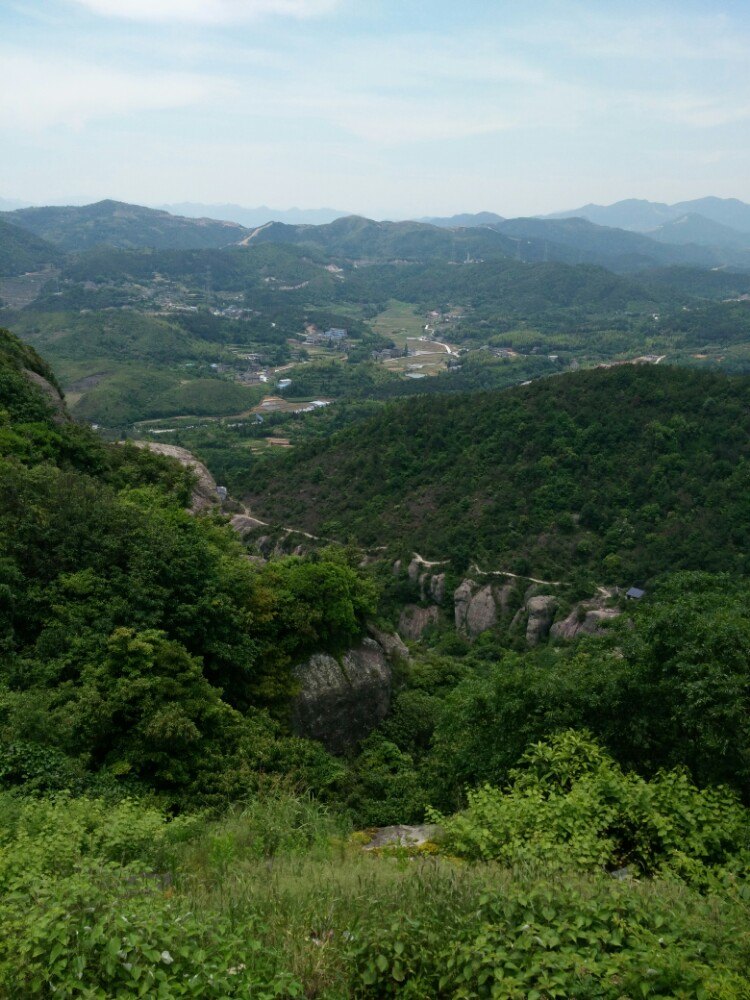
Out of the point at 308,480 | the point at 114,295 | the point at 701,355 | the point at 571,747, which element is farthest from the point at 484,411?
the point at 114,295

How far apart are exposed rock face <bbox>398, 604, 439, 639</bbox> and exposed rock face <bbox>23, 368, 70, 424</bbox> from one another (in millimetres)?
21489

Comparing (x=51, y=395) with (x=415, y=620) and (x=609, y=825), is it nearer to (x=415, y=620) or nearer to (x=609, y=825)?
(x=415, y=620)

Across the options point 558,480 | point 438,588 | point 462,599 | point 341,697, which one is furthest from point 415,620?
point 341,697

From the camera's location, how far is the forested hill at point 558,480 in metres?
37.3

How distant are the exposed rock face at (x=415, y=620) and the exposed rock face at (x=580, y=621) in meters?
7.19

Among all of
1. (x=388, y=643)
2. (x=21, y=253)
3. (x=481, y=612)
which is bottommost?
(x=481, y=612)

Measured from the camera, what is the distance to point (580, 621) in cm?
3331

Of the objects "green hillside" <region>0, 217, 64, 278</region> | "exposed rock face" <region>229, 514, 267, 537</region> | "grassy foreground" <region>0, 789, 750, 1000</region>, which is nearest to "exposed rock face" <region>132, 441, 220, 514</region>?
"exposed rock face" <region>229, 514, 267, 537</region>

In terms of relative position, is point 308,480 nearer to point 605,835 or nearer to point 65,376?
point 605,835

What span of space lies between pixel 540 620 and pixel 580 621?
2.07m

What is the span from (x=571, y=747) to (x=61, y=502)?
11.5 metres

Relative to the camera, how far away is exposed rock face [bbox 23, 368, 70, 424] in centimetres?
2332

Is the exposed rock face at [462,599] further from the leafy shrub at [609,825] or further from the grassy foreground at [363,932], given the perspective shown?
the grassy foreground at [363,932]

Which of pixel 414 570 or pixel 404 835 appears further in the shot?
pixel 414 570
